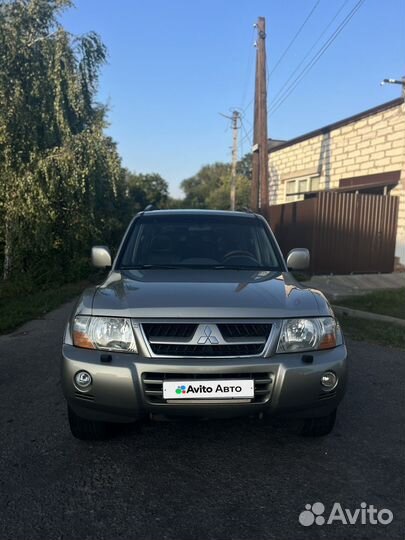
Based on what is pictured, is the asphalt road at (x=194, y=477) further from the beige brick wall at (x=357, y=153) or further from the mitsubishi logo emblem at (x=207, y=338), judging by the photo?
the beige brick wall at (x=357, y=153)

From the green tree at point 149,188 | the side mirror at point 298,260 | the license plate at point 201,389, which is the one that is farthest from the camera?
the green tree at point 149,188

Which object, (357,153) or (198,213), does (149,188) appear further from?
(198,213)

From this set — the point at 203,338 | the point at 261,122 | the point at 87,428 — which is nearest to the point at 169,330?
the point at 203,338

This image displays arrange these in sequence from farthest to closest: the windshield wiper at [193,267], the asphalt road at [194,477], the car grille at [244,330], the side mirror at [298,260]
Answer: the side mirror at [298,260]
the windshield wiper at [193,267]
the car grille at [244,330]
the asphalt road at [194,477]

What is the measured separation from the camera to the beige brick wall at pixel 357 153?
1282 cm

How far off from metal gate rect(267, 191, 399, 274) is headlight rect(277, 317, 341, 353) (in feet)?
31.9

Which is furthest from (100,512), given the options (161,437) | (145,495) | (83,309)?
(83,309)

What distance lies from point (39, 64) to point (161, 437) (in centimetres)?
1096

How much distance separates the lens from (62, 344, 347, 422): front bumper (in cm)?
Answer: 272

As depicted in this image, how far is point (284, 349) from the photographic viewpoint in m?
2.87

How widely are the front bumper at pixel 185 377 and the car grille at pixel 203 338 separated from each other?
0.18 ft

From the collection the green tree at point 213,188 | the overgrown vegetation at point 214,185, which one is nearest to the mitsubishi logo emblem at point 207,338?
the green tree at point 213,188

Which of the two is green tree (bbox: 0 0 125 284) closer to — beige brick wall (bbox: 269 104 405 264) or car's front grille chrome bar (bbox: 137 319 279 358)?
beige brick wall (bbox: 269 104 405 264)

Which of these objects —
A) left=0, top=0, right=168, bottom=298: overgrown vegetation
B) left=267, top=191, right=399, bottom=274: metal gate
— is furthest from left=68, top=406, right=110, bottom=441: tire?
left=267, top=191, right=399, bottom=274: metal gate
